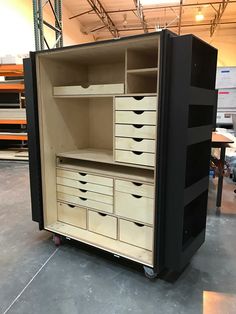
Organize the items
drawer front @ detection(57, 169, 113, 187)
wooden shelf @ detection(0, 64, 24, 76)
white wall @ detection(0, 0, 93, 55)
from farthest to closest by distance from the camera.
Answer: white wall @ detection(0, 0, 93, 55), wooden shelf @ detection(0, 64, 24, 76), drawer front @ detection(57, 169, 113, 187)

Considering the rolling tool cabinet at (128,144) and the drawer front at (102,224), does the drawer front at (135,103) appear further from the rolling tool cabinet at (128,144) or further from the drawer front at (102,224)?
the drawer front at (102,224)

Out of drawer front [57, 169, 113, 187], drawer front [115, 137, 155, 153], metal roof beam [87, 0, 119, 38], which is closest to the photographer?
drawer front [115, 137, 155, 153]

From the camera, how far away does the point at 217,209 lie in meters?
2.96

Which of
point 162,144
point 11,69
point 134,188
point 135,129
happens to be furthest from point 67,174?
point 11,69

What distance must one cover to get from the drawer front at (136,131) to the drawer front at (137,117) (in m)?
0.03

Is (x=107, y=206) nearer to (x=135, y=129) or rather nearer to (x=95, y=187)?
(x=95, y=187)

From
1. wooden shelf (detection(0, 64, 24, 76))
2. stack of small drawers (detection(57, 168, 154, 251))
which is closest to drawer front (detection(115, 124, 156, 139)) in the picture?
stack of small drawers (detection(57, 168, 154, 251))

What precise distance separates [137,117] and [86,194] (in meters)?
0.78

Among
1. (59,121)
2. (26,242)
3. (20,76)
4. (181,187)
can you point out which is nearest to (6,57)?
(20,76)

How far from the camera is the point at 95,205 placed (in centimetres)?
199

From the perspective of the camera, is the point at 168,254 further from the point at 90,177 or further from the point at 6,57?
the point at 6,57

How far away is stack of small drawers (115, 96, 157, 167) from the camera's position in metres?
1.56

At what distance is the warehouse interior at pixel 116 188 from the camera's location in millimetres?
1475

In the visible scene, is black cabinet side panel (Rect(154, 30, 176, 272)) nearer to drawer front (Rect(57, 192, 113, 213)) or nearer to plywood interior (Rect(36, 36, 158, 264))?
plywood interior (Rect(36, 36, 158, 264))
